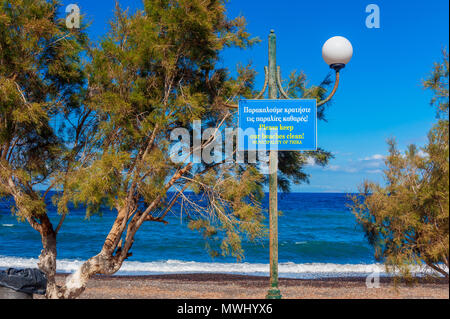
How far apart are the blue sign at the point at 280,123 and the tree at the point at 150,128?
4.00 ft

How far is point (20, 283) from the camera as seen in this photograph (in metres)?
6.85

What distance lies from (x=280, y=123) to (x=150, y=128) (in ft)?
7.61

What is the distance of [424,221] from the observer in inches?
238

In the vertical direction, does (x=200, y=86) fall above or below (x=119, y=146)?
above

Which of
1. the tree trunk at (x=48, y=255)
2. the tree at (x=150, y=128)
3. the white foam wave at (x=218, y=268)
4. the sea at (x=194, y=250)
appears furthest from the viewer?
the sea at (x=194, y=250)

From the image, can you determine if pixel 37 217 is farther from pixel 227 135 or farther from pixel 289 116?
pixel 289 116

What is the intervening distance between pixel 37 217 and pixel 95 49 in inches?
138

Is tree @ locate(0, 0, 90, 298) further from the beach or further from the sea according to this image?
the sea

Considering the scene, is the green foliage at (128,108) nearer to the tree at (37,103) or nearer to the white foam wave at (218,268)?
the tree at (37,103)

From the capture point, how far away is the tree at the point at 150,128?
302 inches

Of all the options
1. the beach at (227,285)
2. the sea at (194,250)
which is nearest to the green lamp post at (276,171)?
the beach at (227,285)

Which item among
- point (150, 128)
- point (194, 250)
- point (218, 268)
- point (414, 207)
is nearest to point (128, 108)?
point (150, 128)

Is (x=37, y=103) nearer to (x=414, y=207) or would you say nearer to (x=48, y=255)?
(x=48, y=255)
